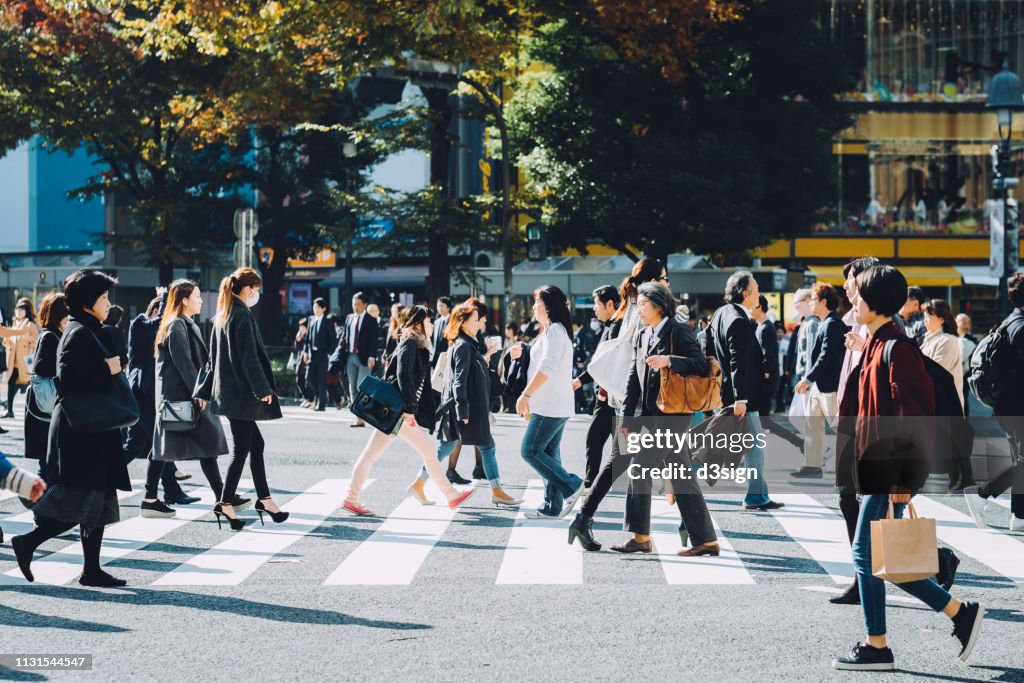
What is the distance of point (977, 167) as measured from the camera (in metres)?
37.4

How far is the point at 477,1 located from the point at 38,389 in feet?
49.9

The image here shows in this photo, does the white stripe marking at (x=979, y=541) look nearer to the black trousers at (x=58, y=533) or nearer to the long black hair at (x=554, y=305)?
the long black hair at (x=554, y=305)

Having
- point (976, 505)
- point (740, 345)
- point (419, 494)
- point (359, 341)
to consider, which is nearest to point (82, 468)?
point (419, 494)

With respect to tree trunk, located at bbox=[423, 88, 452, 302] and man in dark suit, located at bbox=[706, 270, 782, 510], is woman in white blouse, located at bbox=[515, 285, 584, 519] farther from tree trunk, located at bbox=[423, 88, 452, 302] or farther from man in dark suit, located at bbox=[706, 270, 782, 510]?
tree trunk, located at bbox=[423, 88, 452, 302]

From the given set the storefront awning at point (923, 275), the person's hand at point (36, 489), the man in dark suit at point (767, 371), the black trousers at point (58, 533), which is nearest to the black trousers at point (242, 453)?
the black trousers at point (58, 533)

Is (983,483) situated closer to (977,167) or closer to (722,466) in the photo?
(722,466)

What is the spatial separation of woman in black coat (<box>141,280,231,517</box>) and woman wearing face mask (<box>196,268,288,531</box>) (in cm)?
19

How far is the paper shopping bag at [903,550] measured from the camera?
5078mm

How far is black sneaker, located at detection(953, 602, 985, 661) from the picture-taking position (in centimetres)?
525

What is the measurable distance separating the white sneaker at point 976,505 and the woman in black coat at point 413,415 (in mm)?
3757

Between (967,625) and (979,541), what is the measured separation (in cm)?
373

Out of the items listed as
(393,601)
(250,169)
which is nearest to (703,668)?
(393,601)

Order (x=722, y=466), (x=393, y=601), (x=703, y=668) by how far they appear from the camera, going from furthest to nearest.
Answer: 1. (x=722, y=466)
2. (x=393, y=601)
3. (x=703, y=668)

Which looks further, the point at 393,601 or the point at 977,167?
the point at 977,167
